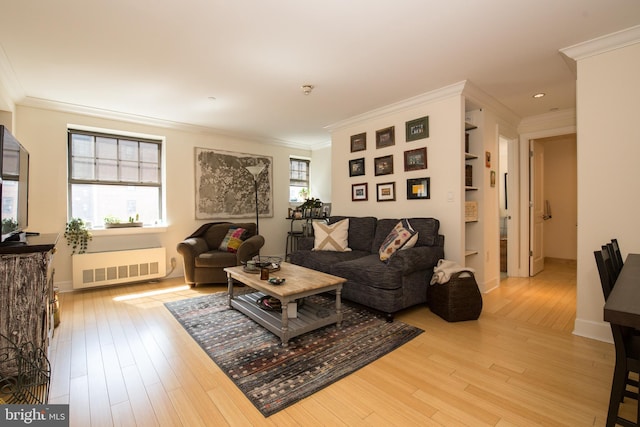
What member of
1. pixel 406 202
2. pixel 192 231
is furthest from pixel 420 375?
pixel 192 231

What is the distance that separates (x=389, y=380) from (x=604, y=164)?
2.41m

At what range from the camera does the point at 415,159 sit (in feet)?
12.2

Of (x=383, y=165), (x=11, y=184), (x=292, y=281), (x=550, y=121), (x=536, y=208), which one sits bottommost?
(x=292, y=281)

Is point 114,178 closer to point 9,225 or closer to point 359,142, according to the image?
point 9,225

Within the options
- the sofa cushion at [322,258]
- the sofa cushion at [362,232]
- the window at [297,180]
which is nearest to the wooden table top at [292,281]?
the sofa cushion at [322,258]

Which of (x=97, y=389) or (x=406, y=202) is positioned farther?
(x=406, y=202)

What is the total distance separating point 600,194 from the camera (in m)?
2.41

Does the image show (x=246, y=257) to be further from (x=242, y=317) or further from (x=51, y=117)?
(x=51, y=117)

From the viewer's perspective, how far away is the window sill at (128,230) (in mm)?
4031

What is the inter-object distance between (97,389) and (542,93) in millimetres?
4945

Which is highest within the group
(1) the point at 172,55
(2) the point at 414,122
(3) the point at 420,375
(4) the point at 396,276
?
(1) the point at 172,55

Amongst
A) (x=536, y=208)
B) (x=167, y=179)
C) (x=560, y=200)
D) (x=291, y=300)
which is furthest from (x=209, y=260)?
(x=560, y=200)

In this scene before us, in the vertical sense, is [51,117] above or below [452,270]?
above

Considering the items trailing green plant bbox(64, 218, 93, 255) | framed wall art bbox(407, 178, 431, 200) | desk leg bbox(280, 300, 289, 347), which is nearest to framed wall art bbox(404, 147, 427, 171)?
framed wall art bbox(407, 178, 431, 200)
